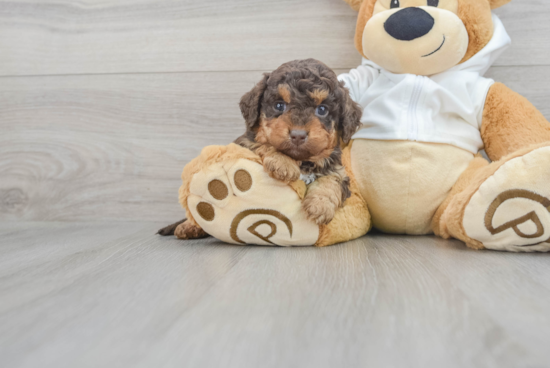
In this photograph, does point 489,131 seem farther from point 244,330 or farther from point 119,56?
point 119,56

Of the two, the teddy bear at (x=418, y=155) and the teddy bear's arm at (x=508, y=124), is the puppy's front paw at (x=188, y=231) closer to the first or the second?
the teddy bear at (x=418, y=155)

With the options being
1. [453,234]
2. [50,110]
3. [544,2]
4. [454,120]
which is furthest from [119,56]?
[544,2]

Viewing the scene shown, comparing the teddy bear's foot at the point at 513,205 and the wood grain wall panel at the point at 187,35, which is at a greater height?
the wood grain wall panel at the point at 187,35

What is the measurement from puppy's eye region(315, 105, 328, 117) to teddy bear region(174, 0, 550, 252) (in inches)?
6.8

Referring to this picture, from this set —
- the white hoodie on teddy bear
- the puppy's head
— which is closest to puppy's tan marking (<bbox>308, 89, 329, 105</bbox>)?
the puppy's head

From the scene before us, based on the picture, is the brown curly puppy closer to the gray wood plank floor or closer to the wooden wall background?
the gray wood plank floor

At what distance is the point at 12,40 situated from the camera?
151 centimetres

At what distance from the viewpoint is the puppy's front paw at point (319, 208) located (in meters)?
0.89

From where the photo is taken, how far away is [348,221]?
3.30 feet

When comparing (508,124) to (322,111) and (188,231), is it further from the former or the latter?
(188,231)

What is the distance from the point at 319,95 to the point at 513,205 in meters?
0.47

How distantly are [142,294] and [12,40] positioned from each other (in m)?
1.38

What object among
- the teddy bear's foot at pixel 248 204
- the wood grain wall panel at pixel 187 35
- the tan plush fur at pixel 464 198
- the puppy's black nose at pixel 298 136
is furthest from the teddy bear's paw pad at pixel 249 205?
the wood grain wall panel at pixel 187 35

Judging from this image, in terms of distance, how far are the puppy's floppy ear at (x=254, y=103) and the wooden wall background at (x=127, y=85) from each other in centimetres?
46
